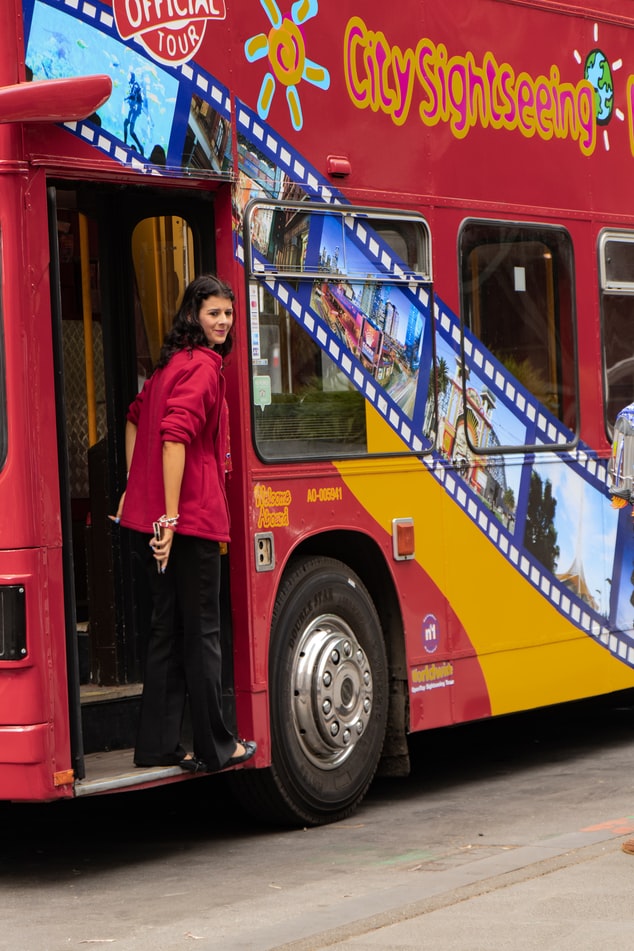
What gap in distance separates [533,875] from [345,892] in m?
0.66

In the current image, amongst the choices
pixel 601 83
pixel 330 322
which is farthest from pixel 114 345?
pixel 601 83

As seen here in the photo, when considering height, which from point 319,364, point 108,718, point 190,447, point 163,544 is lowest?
point 108,718

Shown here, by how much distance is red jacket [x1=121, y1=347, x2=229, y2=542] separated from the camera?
7.09 meters

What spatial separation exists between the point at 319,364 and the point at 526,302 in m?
1.65

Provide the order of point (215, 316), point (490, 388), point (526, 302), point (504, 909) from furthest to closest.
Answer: point (526, 302) → point (490, 388) → point (215, 316) → point (504, 909)

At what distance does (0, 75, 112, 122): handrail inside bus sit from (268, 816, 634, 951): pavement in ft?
9.54

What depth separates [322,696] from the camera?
7.80 metres

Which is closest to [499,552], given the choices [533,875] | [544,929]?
[533,875]

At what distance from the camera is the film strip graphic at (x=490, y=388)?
25.4 ft

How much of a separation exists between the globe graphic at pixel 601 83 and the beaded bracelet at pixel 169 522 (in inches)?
150

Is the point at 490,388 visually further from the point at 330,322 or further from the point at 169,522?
the point at 169,522

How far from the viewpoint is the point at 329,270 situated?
793 cm

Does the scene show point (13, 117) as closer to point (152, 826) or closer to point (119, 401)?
point (119, 401)

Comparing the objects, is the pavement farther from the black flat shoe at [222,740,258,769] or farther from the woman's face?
the woman's face
